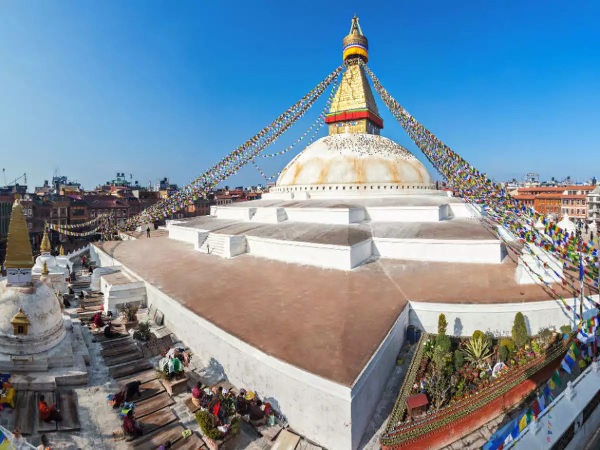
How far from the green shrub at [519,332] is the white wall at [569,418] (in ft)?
2.84

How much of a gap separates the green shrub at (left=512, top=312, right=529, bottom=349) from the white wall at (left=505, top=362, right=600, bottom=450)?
34.1 inches

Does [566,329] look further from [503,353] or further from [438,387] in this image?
[438,387]

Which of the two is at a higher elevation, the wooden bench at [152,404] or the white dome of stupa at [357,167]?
the white dome of stupa at [357,167]

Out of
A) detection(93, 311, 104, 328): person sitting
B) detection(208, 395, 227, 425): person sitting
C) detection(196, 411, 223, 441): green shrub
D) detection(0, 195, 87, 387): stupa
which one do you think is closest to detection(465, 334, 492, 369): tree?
detection(208, 395, 227, 425): person sitting

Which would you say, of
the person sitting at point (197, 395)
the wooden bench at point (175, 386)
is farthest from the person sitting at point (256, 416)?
the wooden bench at point (175, 386)

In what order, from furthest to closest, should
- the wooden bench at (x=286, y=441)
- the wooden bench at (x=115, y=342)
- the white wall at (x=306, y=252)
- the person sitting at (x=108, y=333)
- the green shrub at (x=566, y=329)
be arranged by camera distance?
the white wall at (x=306, y=252) < the person sitting at (x=108, y=333) < the wooden bench at (x=115, y=342) < the green shrub at (x=566, y=329) < the wooden bench at (x=286, y=441)

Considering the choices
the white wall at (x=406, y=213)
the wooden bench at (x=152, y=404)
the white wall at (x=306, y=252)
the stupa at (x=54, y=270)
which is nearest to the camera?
the wooden bench at (x=152, y=404)

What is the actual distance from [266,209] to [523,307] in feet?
31.7

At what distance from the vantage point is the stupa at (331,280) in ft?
15.4

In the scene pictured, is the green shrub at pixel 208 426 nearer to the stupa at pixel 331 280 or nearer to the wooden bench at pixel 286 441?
the wooden bench at pixel 286 441

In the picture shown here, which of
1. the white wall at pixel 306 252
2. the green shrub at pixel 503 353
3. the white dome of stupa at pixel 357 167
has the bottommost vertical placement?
the green shrub at pixel 503 353

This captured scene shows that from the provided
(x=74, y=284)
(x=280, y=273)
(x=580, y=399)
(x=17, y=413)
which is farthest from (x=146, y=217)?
(x=580, y=399)

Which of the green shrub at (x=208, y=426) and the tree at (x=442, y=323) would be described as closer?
the green shrub at (x=208, y=426)

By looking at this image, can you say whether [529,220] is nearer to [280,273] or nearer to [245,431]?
[280,273]
